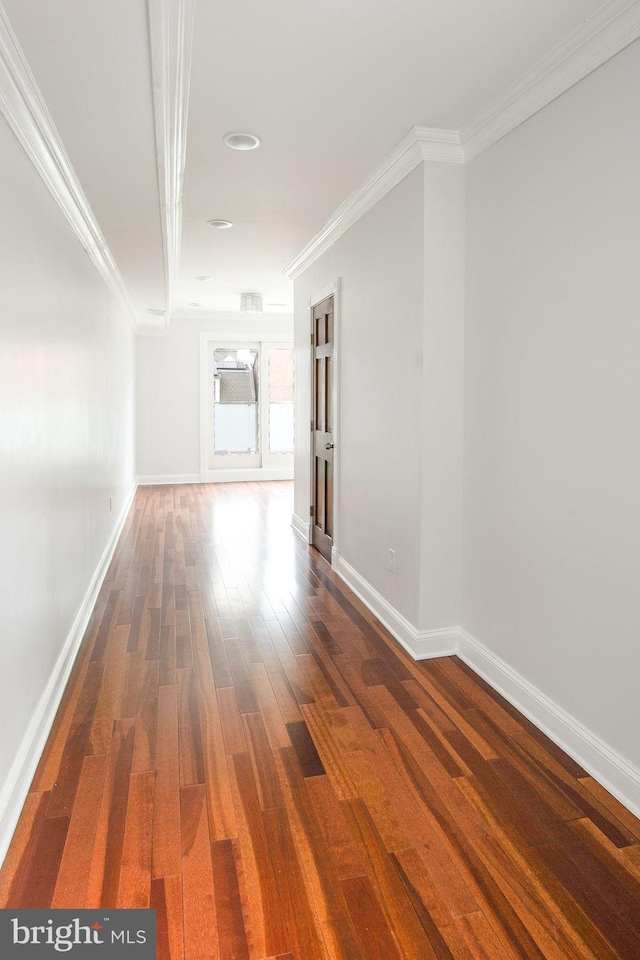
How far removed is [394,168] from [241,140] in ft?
2.69

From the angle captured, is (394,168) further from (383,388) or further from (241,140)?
(383,388)

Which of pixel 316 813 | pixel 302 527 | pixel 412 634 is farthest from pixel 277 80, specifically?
pixel 302 527

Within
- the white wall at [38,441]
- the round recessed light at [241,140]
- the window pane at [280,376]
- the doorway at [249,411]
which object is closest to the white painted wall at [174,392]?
the doorway at [249,411]

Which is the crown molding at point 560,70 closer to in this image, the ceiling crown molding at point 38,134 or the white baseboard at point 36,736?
the ceiling crown molding at point 38,134

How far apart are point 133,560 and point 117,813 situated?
10.9 feet

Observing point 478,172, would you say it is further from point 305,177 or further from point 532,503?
point 532,503

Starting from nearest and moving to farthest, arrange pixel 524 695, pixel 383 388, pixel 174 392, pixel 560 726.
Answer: pixel 560 726, pixel 524 695, pixel 383 388, pixel 174 392

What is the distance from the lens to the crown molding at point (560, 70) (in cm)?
203

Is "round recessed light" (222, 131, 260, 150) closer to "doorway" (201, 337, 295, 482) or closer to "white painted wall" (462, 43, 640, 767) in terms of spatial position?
"white painted wall" (462, 43, 640, 767)

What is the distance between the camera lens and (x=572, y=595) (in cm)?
241

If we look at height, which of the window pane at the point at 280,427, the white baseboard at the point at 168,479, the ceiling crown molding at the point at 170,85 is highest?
the ceiling crown molding at the point at 170,85

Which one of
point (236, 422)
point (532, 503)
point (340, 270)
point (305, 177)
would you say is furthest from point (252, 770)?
point (236, 422)

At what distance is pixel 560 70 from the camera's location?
233 centimetres

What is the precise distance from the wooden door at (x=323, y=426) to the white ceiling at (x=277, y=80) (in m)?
1.30
